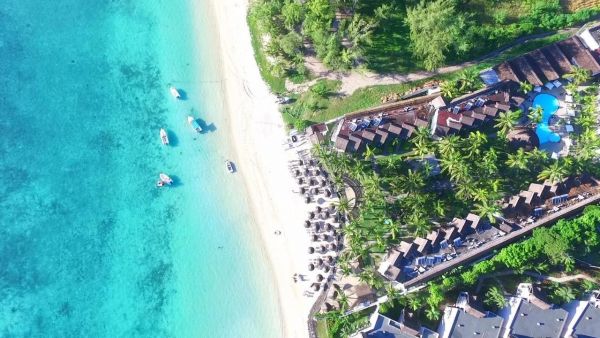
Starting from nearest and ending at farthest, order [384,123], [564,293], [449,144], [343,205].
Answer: [564,293] → [449,144] → [343,205] → [384,123]

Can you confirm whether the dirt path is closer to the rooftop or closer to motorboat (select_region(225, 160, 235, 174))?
motorboat (select_region(225, 160, 235, 174))

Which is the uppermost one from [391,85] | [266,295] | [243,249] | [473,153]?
[391,85]

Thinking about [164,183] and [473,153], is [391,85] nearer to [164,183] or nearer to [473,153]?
[473,153]

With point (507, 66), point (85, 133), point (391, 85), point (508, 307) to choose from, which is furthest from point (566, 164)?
point (85, 133)

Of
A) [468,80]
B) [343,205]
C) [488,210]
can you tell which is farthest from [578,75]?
[343,205]

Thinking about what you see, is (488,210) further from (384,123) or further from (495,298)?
(384,123)

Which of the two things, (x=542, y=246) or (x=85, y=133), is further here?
(x=85, y=133)

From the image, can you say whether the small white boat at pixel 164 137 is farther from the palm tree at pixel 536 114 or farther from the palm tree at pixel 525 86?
the palm tree at pixel 536 114
